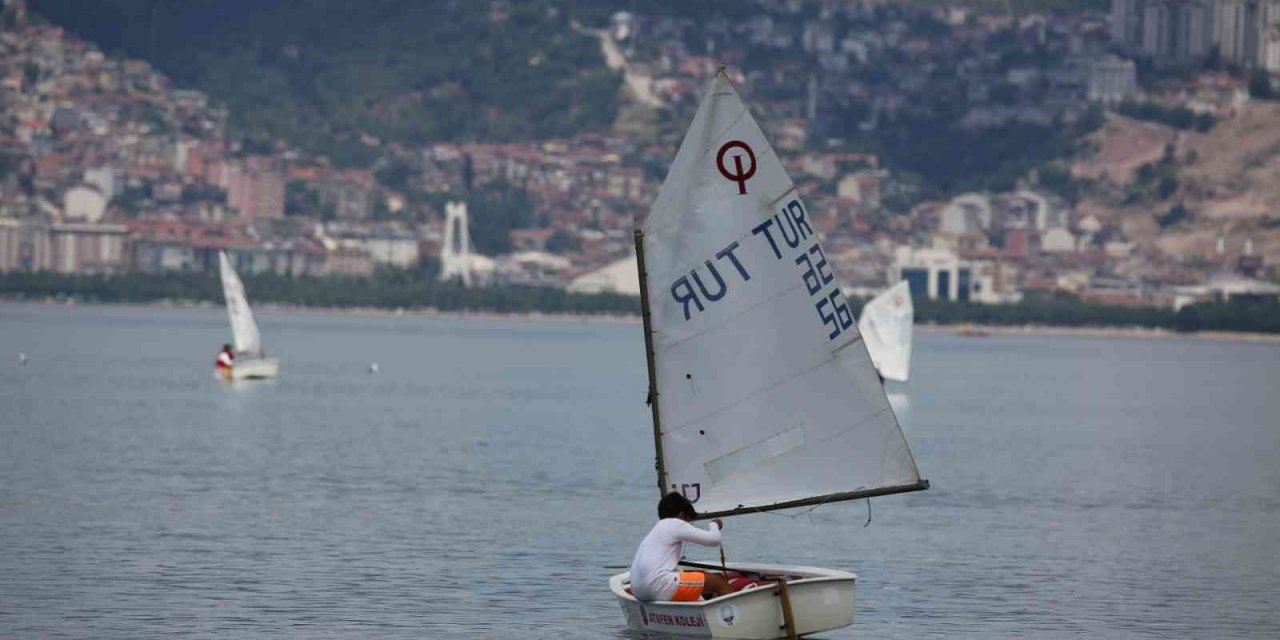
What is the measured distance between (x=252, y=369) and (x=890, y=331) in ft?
78.7

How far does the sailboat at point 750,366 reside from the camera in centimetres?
2991

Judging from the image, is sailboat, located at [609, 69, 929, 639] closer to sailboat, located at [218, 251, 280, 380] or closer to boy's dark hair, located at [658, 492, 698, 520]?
boy's dark hair, located at [658, 492, 698, 520]

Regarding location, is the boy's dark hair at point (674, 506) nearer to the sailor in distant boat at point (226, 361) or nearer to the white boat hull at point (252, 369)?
the sailor in distant boat at point (226, 361)

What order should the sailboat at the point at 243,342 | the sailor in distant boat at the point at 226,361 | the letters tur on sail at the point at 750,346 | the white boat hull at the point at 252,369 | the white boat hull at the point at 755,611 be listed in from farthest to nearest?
1. the white boat hull at the point at 252,369
2. the sailboat at the point at 243,342
3. the sailor in distant boat at the point at 226,361
4. the letters tur on sail at the point at 750,346
5. the white boat hull at the point at 755,611

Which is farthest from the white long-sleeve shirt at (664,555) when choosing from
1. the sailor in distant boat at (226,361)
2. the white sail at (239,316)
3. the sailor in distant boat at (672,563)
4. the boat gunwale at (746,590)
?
the sailor in distant boat at (226,361)

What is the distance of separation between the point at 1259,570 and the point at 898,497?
13.1m

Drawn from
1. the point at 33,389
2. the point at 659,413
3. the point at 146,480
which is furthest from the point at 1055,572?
the point at 33,389

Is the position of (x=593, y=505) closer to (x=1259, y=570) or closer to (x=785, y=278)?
(x=1259, y=570)

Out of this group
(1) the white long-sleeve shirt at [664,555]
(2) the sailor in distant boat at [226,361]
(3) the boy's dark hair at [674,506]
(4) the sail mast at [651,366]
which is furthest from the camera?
(2) the sailor in distant boat at [226,361]

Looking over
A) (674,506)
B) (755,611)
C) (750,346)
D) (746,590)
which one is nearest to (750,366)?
(750,346)

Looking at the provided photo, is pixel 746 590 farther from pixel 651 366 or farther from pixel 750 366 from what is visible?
pixel 750 366

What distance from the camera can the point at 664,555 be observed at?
95.7 feet

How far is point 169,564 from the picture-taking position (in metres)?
37.2

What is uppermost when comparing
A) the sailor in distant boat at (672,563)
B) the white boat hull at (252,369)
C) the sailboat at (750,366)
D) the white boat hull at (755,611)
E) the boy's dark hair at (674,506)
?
the sailboat at (750,366)
